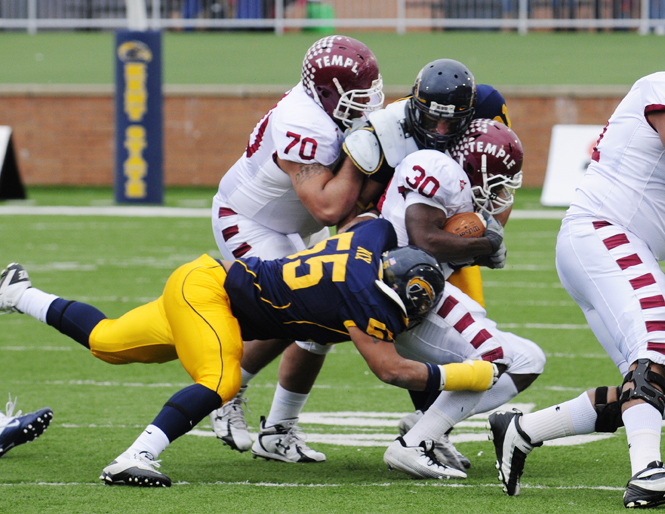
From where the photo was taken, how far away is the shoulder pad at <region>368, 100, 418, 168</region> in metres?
3.89

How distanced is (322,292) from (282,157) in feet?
2.49

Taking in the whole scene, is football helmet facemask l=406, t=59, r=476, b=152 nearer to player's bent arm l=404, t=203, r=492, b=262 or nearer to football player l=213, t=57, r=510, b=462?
football player l=213, t=57, r=510, b=462

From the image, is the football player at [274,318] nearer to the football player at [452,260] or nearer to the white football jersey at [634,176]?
the football player at [452,260]

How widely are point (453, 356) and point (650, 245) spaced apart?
0.79m

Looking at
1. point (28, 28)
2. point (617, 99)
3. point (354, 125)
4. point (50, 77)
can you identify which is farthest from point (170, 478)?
point (28, 28)

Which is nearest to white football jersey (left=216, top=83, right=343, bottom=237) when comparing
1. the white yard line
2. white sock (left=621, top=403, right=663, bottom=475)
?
white sock (left=621, top=403, right=663, bottom=475)

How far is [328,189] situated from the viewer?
12.8 ft

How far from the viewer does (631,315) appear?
128 inches

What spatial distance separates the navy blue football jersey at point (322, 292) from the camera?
3.49 m

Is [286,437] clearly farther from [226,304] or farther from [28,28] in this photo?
[28,28]

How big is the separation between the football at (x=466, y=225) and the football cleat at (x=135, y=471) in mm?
1322

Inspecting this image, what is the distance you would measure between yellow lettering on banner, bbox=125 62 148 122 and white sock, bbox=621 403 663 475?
11.8 m

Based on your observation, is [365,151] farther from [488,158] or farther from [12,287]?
[12,287]

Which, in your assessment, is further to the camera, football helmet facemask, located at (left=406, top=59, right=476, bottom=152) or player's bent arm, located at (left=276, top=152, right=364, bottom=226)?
player's bent arm, located at (left=276, top=152, right=364, bottom=226)
